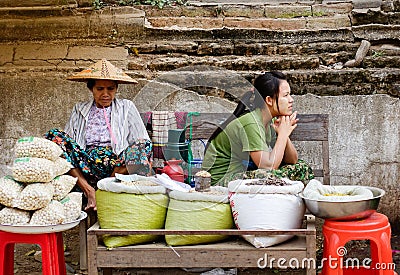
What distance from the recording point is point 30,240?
3285 millimetres

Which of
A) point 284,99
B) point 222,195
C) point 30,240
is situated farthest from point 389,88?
point 30,240

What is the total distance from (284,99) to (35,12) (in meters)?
2.39

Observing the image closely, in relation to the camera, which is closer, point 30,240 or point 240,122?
point 30,240

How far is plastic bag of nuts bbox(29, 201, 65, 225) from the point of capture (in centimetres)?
321

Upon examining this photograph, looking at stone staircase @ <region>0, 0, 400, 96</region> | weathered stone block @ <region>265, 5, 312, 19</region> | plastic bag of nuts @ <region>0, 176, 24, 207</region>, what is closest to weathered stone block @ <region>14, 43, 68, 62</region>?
stone staircase @ <region>0, 0, 400, 96</region>

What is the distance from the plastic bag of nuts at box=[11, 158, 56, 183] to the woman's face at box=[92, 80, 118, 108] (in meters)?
0.98

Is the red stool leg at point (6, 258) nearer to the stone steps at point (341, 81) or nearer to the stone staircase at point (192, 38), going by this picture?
the stone staircase at point (192, 38)

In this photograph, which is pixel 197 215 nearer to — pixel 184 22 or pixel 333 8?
pixel 184 22

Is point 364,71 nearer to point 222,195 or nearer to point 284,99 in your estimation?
point 284,99

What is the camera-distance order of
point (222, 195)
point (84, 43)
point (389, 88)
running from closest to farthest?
point (222, 195)
point (389, 88)
point (84, 43)

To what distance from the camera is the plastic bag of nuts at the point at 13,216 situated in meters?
3.19

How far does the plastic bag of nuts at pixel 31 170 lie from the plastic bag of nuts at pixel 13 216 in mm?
174

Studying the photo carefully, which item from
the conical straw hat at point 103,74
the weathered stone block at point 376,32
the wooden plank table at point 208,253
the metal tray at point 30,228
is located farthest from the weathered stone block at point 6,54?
the weathered stone block at point 376,32

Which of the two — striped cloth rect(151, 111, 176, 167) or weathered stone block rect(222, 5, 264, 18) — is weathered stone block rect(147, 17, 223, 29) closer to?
weathered stone block rect(222, 5, 264, 18)
